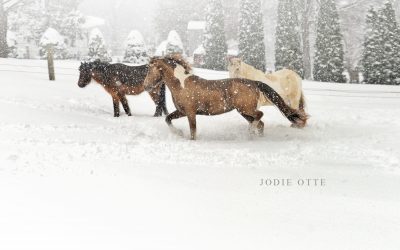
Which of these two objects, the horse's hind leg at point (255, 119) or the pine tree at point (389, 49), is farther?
the pine tree at point (389, 49)

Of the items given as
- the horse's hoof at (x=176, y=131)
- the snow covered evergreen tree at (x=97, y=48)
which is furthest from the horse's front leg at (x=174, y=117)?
the snow covered evergreen tree at (x=97, y=48)

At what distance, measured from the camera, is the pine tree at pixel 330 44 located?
90.8ft

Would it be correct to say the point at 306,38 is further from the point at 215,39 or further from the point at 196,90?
the point at 196,90

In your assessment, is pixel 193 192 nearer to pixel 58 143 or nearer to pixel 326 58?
pixel 58 143

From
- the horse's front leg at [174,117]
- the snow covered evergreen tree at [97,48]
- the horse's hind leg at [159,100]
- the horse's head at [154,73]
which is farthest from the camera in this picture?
the snow covered evergreen tree at [97,48]

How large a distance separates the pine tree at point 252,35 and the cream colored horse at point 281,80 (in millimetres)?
18350

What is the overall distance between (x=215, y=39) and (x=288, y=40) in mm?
5102

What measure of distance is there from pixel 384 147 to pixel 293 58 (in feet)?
63.0

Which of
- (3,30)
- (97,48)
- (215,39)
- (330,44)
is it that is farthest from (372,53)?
(3,30)

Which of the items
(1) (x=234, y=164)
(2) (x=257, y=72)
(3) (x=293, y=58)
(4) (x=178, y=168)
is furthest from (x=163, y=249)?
(3) (x=293, y=58)

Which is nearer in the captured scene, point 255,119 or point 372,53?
point 255,119

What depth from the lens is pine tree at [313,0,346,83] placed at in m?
27.7

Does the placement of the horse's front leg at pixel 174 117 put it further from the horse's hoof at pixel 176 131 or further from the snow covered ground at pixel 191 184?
the snow covered ground at pixel 191 184

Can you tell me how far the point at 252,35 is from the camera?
99.1 ft
